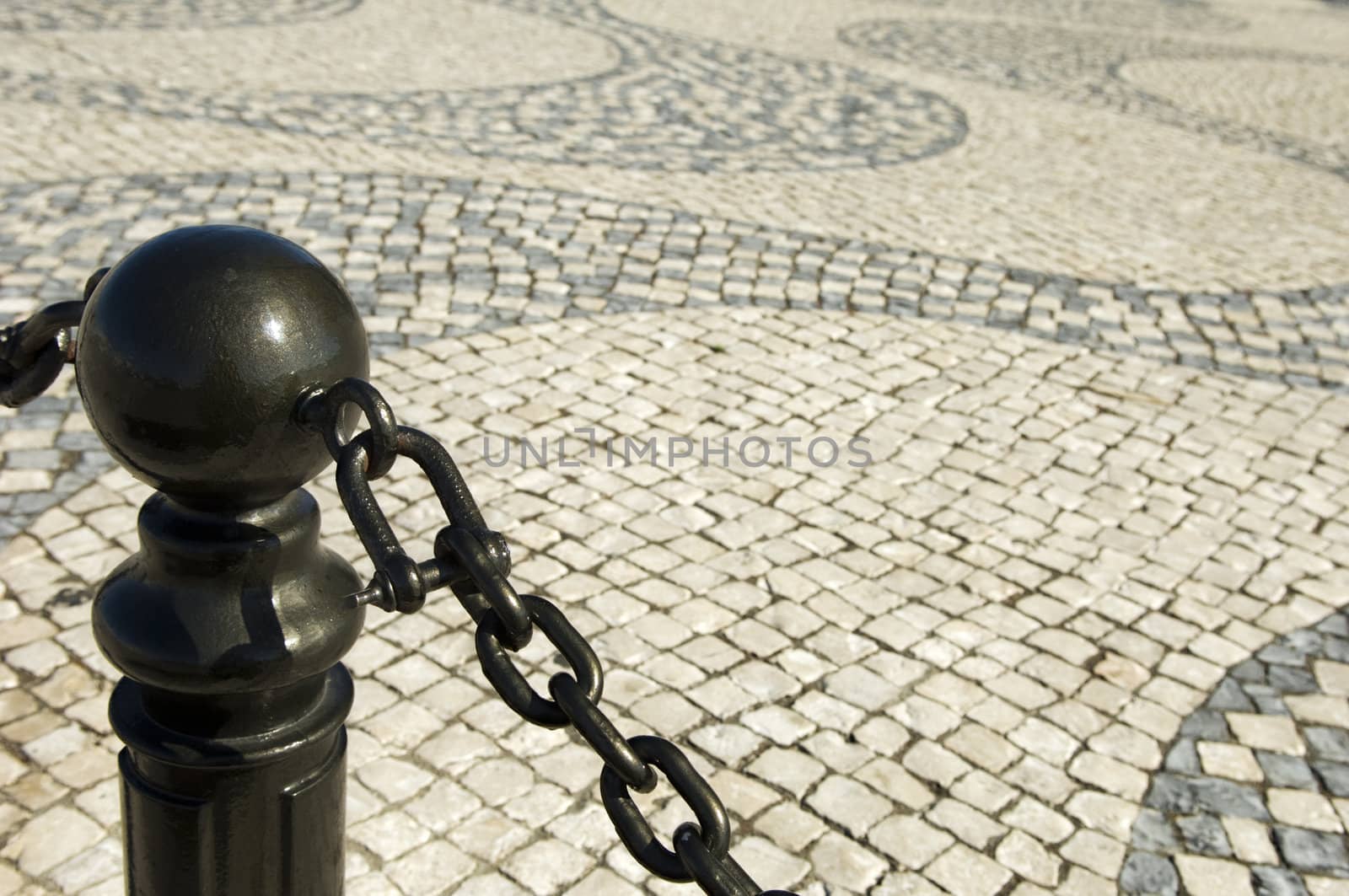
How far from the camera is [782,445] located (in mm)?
5938

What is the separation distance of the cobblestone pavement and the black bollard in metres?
1.88

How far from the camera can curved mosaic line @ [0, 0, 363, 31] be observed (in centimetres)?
1159

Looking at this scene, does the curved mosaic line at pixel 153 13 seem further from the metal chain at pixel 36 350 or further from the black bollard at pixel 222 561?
the black bollard at pixel 222 561

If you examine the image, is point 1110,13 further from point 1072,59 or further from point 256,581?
point 256,581

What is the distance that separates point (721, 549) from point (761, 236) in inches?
139

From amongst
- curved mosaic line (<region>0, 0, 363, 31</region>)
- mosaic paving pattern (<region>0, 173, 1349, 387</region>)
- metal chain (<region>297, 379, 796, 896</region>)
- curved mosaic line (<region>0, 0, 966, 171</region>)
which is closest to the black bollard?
metal chain (<region>297, 379, 796, 896</region>)

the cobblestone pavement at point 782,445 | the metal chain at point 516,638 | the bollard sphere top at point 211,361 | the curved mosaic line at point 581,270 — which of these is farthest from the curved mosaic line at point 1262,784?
the bollard sphere top at point 211,361

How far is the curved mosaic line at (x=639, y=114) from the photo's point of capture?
9547 millimetres

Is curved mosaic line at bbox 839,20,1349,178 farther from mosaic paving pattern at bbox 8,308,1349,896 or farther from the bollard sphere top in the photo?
the bollard sphere top

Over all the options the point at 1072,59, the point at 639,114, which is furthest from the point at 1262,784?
the point at 1072,59

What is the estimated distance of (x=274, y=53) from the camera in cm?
1127

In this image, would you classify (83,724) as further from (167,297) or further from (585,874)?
(167,297)

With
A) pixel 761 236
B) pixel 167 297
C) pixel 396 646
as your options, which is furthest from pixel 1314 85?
pixel 167 297

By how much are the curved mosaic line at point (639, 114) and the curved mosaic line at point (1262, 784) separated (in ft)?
19.3
